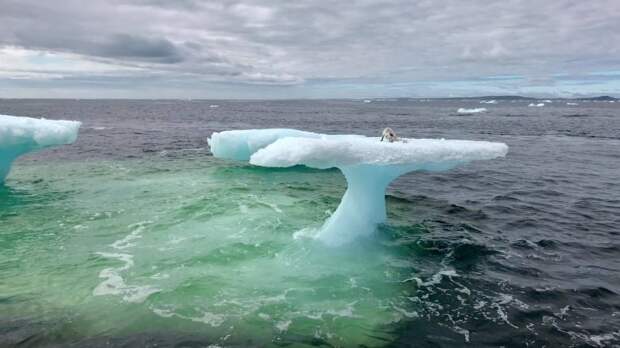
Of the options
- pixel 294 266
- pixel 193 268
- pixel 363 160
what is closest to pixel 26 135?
pixel 193 268

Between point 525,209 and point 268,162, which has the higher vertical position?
point 268,162

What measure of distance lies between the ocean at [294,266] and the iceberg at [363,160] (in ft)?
2.10

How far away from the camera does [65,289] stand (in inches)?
383

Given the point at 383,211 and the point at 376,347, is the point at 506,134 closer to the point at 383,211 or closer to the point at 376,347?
the point at 383,211

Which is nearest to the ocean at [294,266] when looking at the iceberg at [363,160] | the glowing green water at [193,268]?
the glowing green water at [193,268]

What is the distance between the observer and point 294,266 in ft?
36.7

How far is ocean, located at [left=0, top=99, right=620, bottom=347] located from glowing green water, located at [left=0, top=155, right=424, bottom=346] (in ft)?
0.16

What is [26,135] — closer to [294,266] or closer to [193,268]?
[193,268]

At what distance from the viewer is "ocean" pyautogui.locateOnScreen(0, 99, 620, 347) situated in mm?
8312

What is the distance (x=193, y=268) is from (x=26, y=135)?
40.5 feet

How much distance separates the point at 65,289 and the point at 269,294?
447 centimetres

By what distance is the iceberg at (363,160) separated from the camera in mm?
10219

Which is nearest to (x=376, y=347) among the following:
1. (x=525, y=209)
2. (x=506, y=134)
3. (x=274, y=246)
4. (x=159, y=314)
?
(x=159, y=314)

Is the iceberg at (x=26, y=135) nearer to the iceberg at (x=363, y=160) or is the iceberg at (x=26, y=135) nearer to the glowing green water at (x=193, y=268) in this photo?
the glowing green water at (x=193, y=268)
